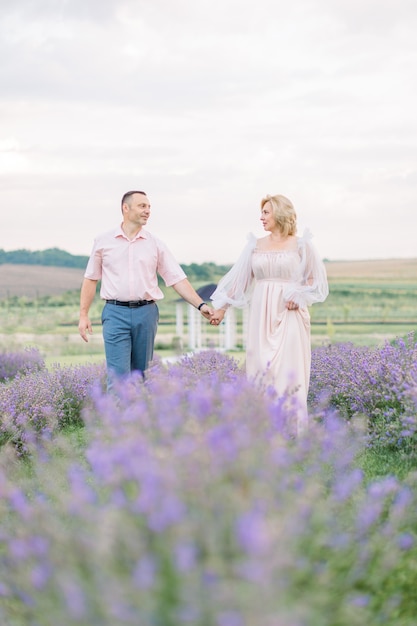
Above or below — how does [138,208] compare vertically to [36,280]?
above

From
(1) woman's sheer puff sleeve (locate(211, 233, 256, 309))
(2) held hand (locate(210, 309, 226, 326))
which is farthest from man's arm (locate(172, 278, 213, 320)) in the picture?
(1) woman's sheer puff sleeve (locate(211, 233, 256, 309))

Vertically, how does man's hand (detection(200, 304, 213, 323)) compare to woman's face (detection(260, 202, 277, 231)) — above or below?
below

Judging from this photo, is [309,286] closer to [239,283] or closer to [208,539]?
[239,283]

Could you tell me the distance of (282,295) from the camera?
572 centimetres

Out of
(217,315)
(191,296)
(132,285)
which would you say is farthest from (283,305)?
(132,285)

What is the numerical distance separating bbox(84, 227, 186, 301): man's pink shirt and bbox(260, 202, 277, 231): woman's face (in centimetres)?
103

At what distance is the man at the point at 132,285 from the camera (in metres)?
6.20

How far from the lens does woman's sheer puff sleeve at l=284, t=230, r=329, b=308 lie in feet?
18.6

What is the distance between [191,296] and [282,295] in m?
0.90

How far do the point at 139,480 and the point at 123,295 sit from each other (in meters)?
3.88

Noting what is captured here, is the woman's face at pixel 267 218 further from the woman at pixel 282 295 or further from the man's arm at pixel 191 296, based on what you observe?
the man's arm at pixel 191 296

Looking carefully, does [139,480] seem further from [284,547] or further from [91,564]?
[284,547]

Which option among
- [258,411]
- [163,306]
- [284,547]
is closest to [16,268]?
[163,306]

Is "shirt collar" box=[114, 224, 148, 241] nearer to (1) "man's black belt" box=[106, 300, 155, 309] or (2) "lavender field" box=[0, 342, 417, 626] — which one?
(1) "man's black belt" box=[106, 300, 155, 309]
